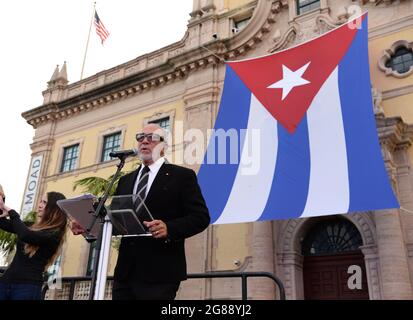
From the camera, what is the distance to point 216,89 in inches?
646

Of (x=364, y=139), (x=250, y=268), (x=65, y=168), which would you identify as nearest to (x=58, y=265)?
(x=65, y=168)

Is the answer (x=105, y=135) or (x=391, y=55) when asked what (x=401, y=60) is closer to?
(x=391, y=55)

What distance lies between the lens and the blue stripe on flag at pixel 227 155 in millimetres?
10633

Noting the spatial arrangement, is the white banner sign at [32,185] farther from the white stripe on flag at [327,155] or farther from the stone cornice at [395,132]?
the stone cornice at [395,132]

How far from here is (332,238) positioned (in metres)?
12.8

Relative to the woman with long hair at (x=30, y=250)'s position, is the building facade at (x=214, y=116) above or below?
above

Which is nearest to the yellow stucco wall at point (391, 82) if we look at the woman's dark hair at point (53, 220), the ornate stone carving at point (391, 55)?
the ornate stone carving at point (391, 55)

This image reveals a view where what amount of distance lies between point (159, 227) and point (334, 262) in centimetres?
1061

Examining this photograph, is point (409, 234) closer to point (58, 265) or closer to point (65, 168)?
point (58, 265)

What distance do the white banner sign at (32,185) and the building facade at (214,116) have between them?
31cm

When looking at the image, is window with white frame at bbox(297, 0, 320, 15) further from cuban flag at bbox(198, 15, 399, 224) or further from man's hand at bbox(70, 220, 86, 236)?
man's hand at bbox(70, 220, 86, 236)

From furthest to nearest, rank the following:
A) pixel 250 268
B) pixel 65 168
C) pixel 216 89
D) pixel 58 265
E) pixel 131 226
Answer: pixel 65 168
pixel 58 265
pixel 216 89
pixel 250 268
pixel 131 226
